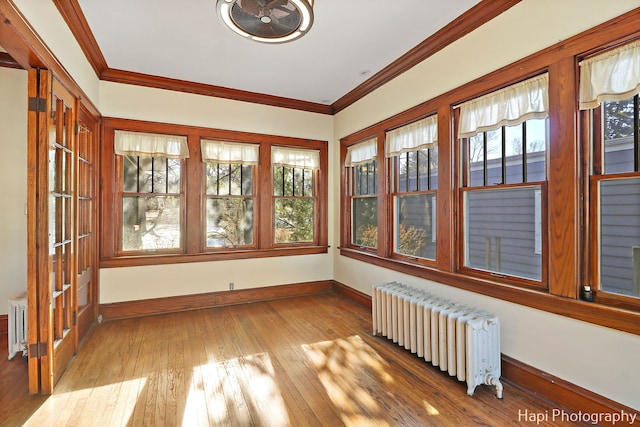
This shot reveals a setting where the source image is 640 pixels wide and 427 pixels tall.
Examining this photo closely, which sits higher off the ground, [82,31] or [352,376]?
[82,31]

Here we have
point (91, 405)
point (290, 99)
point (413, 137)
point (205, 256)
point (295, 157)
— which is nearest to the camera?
point (91, 405)

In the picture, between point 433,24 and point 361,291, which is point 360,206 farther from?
point 433,24

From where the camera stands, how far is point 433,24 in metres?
2.86

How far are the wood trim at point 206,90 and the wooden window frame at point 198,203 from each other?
0.50 m

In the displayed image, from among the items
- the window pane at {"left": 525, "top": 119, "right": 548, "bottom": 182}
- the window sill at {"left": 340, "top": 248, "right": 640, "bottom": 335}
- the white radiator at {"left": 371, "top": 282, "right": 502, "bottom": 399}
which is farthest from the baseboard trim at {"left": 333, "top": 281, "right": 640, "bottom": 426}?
the window pane at {"left": 525, "top": 119, "right": 548, "bottom": 182}

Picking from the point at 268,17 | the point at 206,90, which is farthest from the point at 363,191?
the point at 268,17

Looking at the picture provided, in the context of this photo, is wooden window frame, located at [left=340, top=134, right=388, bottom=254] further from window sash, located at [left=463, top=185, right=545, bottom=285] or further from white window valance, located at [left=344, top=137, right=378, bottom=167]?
window sash, located at [left=463, top=185, right=545, bottom=285]

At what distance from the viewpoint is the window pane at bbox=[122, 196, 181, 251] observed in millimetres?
4043

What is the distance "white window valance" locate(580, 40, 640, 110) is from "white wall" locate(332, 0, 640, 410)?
0.75ft

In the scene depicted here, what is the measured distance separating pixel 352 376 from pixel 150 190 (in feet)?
11.3

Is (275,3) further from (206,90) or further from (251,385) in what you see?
(251,385)

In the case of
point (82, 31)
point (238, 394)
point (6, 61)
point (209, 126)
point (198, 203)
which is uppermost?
point (82, 31)

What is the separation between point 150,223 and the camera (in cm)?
415

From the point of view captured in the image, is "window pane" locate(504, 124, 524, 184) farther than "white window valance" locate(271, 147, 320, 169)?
No
